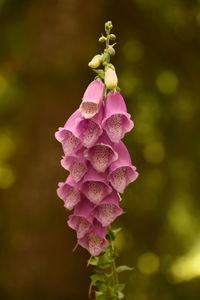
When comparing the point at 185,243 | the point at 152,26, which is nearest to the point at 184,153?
the point at 185,243

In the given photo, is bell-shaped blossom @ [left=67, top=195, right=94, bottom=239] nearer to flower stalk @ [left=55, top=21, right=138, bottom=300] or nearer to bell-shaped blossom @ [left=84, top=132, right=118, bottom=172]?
flower stalk @ [left=55, top=21, right=138, bottom=300]

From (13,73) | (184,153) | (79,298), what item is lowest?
(79,298)

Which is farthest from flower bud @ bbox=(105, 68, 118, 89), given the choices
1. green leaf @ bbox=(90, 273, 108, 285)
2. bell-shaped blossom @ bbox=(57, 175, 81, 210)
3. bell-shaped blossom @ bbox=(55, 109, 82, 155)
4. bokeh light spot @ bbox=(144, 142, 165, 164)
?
bokeh light spot @ bbox=(144, 142, 165, 164)

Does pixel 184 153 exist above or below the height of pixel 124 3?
below

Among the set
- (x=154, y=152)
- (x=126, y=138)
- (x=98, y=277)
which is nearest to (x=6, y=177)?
(x=126, y=138)

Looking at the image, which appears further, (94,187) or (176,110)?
(176,110)

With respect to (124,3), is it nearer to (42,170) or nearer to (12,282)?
(42,170)
